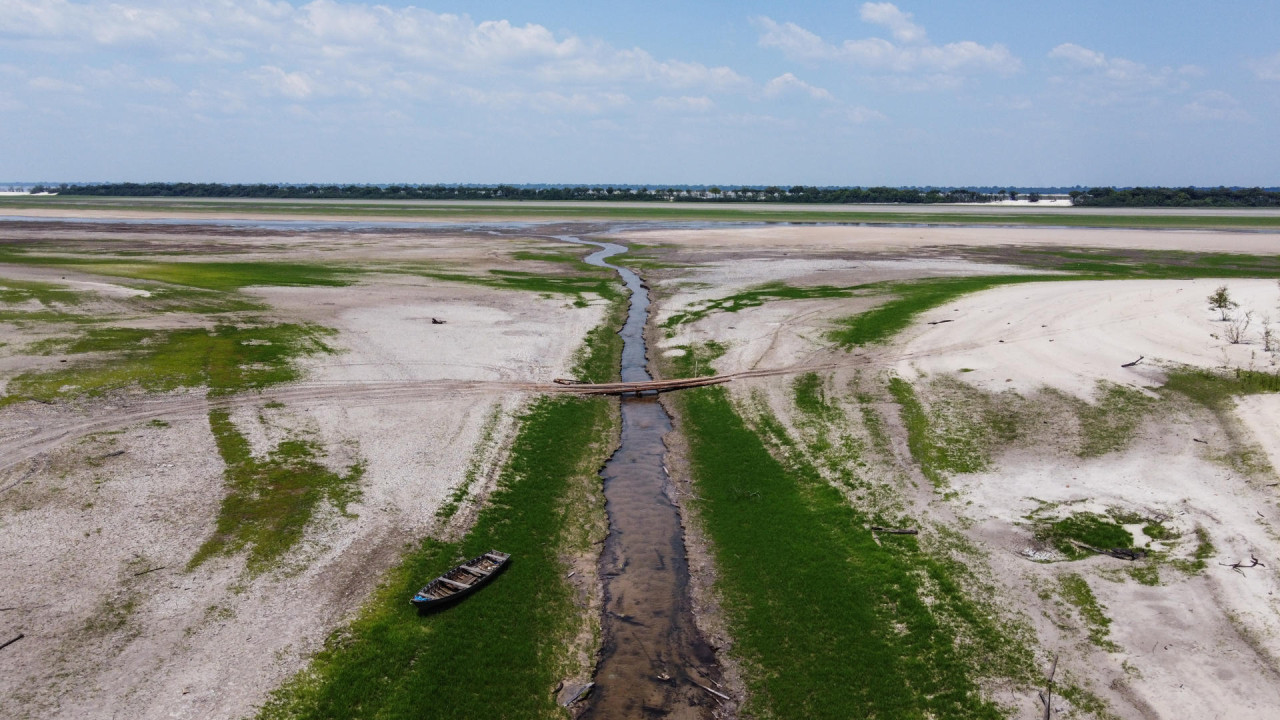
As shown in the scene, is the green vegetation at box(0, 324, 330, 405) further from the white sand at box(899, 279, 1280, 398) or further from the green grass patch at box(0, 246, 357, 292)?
the white sand at box(899, 279, 1280, 398)

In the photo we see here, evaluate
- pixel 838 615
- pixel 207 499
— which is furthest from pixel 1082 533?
pixel 207 499

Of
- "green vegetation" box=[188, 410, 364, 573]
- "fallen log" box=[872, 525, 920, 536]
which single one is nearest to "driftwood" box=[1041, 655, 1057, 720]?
"fallen log" box=[872, 525, 920, 536]

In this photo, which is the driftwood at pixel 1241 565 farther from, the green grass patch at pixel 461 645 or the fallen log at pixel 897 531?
the green grass patch at pixel 461 645

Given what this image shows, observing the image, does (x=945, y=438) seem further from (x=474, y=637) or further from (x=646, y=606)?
(x=474, y=637)

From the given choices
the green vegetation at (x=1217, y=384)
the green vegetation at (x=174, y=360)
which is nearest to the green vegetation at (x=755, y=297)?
the green vegetation at (x=174, y=360)

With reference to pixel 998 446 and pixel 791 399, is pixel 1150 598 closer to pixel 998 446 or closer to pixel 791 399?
pixel 998 446

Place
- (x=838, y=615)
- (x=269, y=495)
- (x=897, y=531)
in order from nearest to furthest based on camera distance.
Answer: (x=838, y=615)
(x=897, y=531)
(x=269, y=495)
